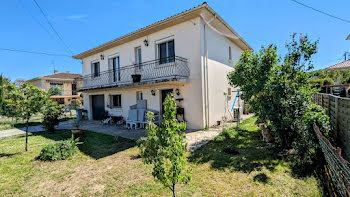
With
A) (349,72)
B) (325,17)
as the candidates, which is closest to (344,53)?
(349,72)

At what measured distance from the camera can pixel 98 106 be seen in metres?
13.8

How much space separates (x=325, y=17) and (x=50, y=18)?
16869 mm

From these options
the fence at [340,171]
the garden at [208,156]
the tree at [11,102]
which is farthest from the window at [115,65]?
the fence at [340,171]

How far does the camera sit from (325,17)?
8.35m

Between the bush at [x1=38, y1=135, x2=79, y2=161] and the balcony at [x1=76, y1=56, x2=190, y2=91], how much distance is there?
4541 mm

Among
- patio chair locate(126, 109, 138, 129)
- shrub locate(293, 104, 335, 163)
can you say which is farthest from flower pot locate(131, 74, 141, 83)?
shrub locate(293, 104, 335, 163)

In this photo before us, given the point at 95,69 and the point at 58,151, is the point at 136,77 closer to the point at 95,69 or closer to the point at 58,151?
the point at 58,151

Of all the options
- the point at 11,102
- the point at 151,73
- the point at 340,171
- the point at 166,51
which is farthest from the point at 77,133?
the point at 340,171

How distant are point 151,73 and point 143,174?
21.6 feet

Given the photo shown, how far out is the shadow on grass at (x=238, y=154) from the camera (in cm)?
392

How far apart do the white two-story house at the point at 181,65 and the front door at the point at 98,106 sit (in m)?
0.98

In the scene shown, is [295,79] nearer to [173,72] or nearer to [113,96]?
[173,72]

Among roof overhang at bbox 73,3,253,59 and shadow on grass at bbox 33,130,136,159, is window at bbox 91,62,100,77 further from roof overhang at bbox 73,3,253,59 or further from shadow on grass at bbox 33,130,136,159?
shadow on grass at bbox 33,130,136,159

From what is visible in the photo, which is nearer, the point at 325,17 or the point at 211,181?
the point at 211,181
